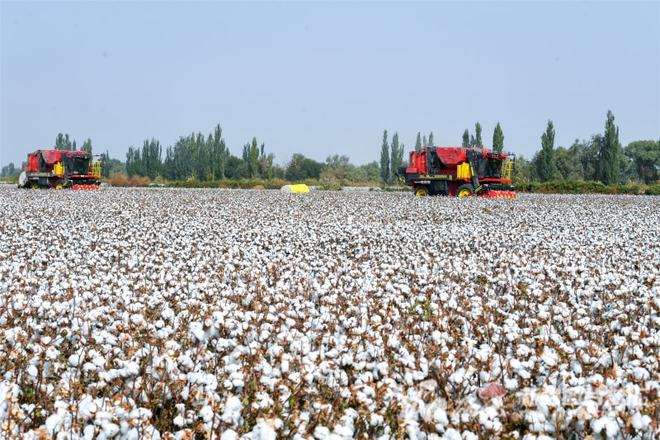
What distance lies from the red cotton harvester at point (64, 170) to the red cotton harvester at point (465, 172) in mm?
20096

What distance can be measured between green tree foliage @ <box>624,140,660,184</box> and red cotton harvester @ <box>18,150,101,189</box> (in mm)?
93161

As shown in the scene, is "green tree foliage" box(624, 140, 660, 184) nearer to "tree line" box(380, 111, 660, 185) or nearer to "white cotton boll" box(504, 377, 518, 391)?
"tree line" box(380, 111, 660, 185)

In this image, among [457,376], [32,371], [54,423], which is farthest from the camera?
[32,371]

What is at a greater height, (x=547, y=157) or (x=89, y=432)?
(x=547, y=157)

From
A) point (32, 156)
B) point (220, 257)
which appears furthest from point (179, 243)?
point (32, 156)

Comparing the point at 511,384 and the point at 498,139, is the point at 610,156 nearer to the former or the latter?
the point at 498,139

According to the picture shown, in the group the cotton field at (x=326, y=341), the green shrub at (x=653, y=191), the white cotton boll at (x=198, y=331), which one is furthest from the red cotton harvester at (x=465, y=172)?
the white cotton boll at (x=198, y=331)

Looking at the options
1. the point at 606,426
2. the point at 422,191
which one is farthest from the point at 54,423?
the point at 422,191

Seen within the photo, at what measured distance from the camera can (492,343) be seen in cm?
534

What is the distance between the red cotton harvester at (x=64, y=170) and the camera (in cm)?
3962

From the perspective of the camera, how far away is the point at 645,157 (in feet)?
358

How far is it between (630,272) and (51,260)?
26.1 feet

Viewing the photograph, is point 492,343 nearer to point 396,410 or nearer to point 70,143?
point 396,410

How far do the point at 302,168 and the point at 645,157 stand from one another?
55823mm
